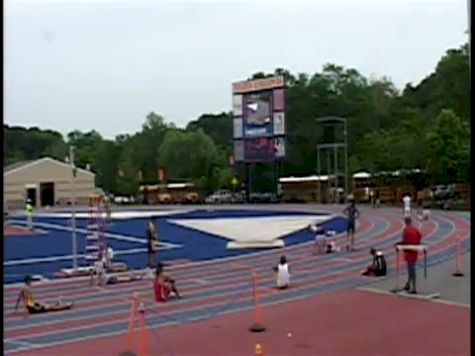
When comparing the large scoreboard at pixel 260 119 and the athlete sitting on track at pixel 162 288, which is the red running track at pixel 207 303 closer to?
the athlete sitting on track at pixel 162 288

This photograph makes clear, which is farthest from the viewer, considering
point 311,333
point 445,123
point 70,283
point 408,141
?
point 408,141

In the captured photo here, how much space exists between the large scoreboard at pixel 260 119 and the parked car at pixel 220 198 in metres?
4.75

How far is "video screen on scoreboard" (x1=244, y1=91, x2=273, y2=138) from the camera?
110ft

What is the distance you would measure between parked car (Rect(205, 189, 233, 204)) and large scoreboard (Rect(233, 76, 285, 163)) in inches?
187

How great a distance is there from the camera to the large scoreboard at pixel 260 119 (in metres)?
33.2

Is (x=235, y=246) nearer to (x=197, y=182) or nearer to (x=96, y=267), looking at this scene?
(x=96, y=267)

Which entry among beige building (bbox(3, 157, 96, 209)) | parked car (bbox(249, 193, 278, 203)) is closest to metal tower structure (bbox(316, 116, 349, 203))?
parked car (bbox(249, 193, 278, 203))

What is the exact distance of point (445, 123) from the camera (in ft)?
86.1

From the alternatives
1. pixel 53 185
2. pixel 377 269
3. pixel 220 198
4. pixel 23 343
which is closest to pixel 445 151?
pixel 220 198

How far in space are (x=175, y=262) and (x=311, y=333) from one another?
288 inches

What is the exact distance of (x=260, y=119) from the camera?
111ft

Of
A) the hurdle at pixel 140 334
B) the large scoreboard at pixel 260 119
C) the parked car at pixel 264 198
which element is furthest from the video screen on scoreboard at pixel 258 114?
the hurdle at pixel 140 334

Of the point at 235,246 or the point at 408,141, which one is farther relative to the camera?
the point at 408,141

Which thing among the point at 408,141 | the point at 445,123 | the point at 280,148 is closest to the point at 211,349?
the point at 445,123
